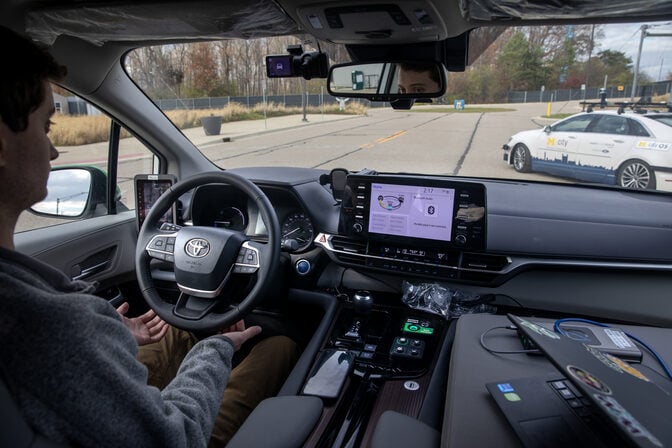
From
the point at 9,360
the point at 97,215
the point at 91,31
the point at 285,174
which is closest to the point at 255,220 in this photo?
the point at 285,174

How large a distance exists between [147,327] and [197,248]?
1.35 feet

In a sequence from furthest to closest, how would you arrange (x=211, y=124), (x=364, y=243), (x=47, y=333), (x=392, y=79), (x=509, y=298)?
1. (x=211, y=124)
2. (x=364, y=243)
3. (x=509, y=298)
4. (x=392, y=79)
5. (x=47, y=333)

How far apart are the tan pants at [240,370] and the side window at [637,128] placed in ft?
7.39

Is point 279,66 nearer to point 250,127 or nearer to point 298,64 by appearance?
point 298,64

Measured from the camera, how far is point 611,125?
278cm

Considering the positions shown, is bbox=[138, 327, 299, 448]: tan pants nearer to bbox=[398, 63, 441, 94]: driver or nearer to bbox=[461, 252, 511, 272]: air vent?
bbox=[461, 252, 511, 272]: air vent

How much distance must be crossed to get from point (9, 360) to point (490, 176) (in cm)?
299

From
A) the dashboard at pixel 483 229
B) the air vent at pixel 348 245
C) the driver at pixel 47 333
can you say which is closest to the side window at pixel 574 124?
the dashboard at pixel 483 229

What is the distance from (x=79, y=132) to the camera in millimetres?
3096

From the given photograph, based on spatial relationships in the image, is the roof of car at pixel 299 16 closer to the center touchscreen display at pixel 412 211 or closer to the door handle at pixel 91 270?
the center touchscreen display at pixel 412 211

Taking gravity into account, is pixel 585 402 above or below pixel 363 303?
above

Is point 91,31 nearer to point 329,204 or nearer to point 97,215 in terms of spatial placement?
point 97,215

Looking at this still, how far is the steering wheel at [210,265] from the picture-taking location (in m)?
2.09

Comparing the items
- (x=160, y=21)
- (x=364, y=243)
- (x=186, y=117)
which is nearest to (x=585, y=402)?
(x=364, y=243)
